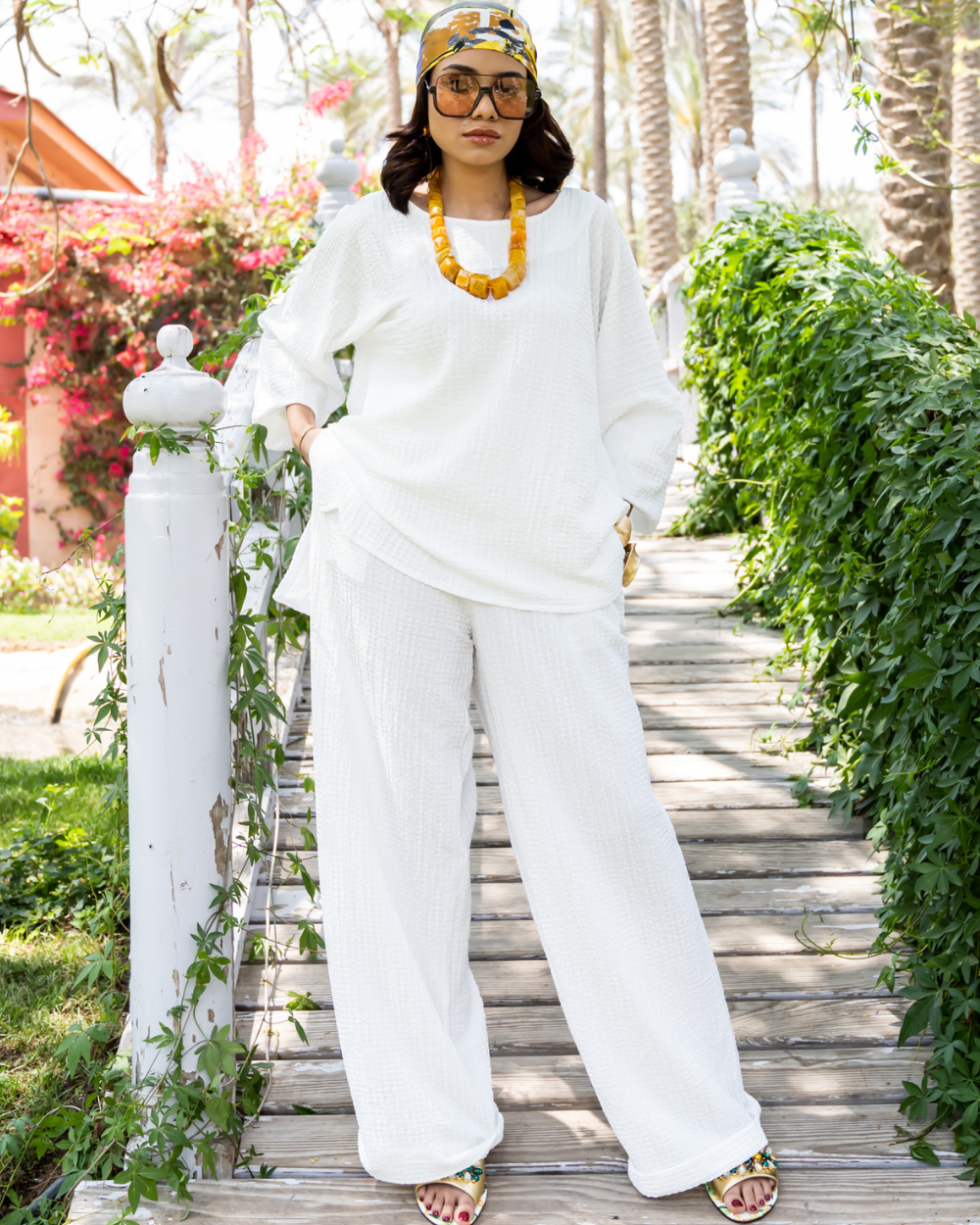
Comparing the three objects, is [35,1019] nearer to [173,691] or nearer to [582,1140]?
[173,691]

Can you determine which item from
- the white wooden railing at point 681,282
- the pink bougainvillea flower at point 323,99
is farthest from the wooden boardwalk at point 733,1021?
the pink bougainvillea flower at point 323,99

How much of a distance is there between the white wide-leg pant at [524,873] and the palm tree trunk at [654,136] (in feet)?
38.4

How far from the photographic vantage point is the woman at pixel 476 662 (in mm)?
1902

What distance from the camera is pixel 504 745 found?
78.4 inches

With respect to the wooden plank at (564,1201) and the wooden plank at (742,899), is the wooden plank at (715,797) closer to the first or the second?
the wooden plank at (742,899)

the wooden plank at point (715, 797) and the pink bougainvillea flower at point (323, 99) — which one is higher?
the pink bougainvillea flower at point (323, 99)

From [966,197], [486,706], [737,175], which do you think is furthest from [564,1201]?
[966,197]

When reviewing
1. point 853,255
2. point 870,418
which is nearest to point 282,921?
point 870,418

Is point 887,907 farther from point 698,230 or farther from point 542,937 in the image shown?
point 698,230

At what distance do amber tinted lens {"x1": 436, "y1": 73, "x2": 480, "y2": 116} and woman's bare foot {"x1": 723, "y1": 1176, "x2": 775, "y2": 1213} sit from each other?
1794mm

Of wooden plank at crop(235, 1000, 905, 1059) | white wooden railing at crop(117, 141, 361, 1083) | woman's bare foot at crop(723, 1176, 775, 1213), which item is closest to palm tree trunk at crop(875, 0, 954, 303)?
wooden plank at crop(235, 1000, 905, 1059)

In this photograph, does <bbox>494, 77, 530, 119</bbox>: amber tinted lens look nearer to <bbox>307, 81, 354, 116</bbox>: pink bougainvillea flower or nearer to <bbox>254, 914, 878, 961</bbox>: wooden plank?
<bbox>254, 914, 878, 961</bbox>: wooden plank

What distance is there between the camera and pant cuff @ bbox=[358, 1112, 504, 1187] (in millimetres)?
1938

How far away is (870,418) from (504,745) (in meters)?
1.37
